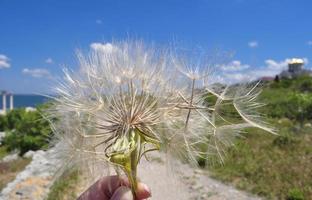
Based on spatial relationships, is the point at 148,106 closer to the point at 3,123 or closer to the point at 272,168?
the point at 272,168

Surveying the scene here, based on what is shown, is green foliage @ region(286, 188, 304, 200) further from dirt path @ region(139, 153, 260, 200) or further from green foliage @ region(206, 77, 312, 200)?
dirt path @ region(139, 153, 260, 200)

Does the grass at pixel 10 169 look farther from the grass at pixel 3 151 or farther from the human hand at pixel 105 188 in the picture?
the human hand at pixel 105 188

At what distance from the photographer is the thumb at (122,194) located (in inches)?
85.0

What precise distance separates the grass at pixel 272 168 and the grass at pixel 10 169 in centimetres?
599

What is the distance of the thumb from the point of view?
7.08 feet

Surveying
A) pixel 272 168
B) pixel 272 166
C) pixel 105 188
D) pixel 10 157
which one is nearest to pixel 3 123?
pixel 10 157

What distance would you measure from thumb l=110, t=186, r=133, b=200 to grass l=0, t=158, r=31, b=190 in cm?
1107

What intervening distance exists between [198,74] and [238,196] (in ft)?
25.7

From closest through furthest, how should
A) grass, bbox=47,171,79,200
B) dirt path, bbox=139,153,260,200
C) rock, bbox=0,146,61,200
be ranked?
dirt path, bbox=139,153,260,200
grass, bbox=47,171,79,200
rock, bbox=0,146,61,200

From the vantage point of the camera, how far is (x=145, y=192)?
2.22m

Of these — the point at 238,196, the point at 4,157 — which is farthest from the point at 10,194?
the point at 4,157

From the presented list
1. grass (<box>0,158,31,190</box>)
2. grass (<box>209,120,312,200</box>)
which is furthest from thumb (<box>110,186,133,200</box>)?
grass (<box>0,158,31,190</box>)

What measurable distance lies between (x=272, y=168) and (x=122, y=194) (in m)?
10.2

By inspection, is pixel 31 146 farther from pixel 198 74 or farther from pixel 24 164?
pixel 198 74
